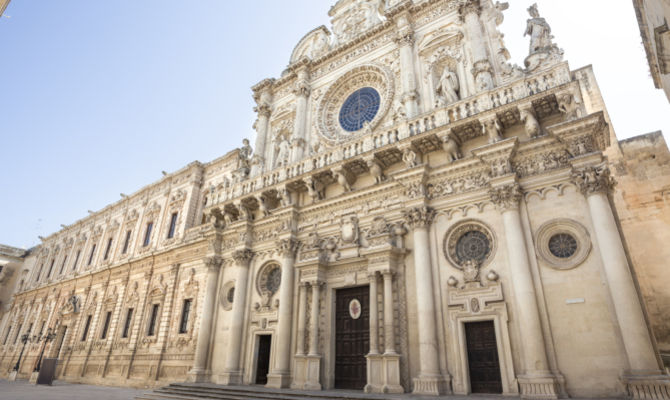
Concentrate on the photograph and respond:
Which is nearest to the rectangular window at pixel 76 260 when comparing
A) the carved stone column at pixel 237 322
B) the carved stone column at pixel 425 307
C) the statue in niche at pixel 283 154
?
the carved stone column at pixel 237 322

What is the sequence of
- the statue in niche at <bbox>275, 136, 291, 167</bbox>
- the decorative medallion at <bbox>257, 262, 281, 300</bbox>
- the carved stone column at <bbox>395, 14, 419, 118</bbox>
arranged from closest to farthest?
the carved stone column at <bbox>395, 14, 419, 118</bbox> < the decorative medallion at <bbox>257, 262, 281, 300</bbox> < the statue in niche at <bbox>275, 136, 291, 167</bbox>

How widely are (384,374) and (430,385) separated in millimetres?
1309

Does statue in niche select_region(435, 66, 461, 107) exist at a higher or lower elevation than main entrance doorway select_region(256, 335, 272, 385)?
higher

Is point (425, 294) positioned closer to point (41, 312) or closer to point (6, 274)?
point (41, 312)

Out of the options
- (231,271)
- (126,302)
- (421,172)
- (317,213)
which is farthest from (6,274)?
(421,172)

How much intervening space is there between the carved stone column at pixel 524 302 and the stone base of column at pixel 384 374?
2911 millimetres

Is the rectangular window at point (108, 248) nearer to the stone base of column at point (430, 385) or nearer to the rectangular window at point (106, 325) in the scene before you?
the rectangular window at point (106, 325)

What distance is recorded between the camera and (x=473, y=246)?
10.1 meters

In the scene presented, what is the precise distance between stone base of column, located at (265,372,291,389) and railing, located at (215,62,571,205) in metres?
6.57

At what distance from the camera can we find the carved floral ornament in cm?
1459

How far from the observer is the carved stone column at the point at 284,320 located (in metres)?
11.7

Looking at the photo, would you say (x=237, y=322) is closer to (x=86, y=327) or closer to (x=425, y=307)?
(x=425, y=307)

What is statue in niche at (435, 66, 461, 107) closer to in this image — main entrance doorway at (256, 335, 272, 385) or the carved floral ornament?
the carved floral ornament

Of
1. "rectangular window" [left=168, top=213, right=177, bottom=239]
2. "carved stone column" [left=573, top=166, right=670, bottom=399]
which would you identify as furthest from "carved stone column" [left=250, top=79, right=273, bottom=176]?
"carved stone column" [left=573, top=166, right=670, bottom=399]
